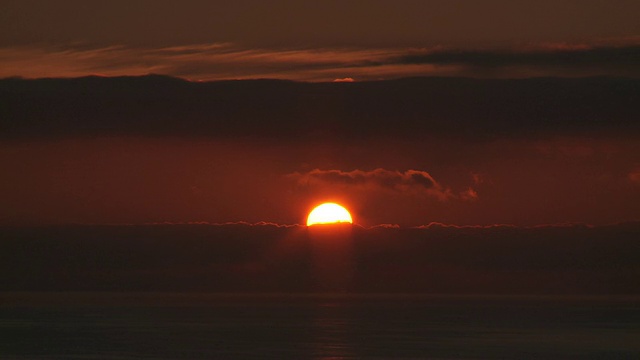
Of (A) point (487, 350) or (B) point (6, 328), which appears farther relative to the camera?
(B) point (6, 328)

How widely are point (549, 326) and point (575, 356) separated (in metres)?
43.7

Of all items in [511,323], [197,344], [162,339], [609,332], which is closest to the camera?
[197,344]

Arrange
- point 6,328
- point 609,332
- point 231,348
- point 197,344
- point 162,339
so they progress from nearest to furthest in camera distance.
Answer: point 231,348 < point 197,344 < point 162,339 < point 609,332 < point 6,328

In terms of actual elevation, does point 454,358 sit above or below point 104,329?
below

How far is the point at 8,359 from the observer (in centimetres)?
6862

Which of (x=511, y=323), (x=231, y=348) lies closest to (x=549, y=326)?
(x=511, y=323)

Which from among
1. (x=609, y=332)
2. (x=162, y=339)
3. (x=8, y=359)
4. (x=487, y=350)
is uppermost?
(x=609, y=332)

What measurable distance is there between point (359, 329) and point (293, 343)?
79.9 ft

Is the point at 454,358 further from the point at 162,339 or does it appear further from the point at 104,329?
the point at 104,329

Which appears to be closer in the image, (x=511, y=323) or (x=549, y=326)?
(x=549, y=326)

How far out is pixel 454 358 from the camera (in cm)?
6912

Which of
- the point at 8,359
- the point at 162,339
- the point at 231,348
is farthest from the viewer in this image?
the point at 162,339

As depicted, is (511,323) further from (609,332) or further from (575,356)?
(575,356)

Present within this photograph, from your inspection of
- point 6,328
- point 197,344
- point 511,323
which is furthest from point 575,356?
point 6,328
